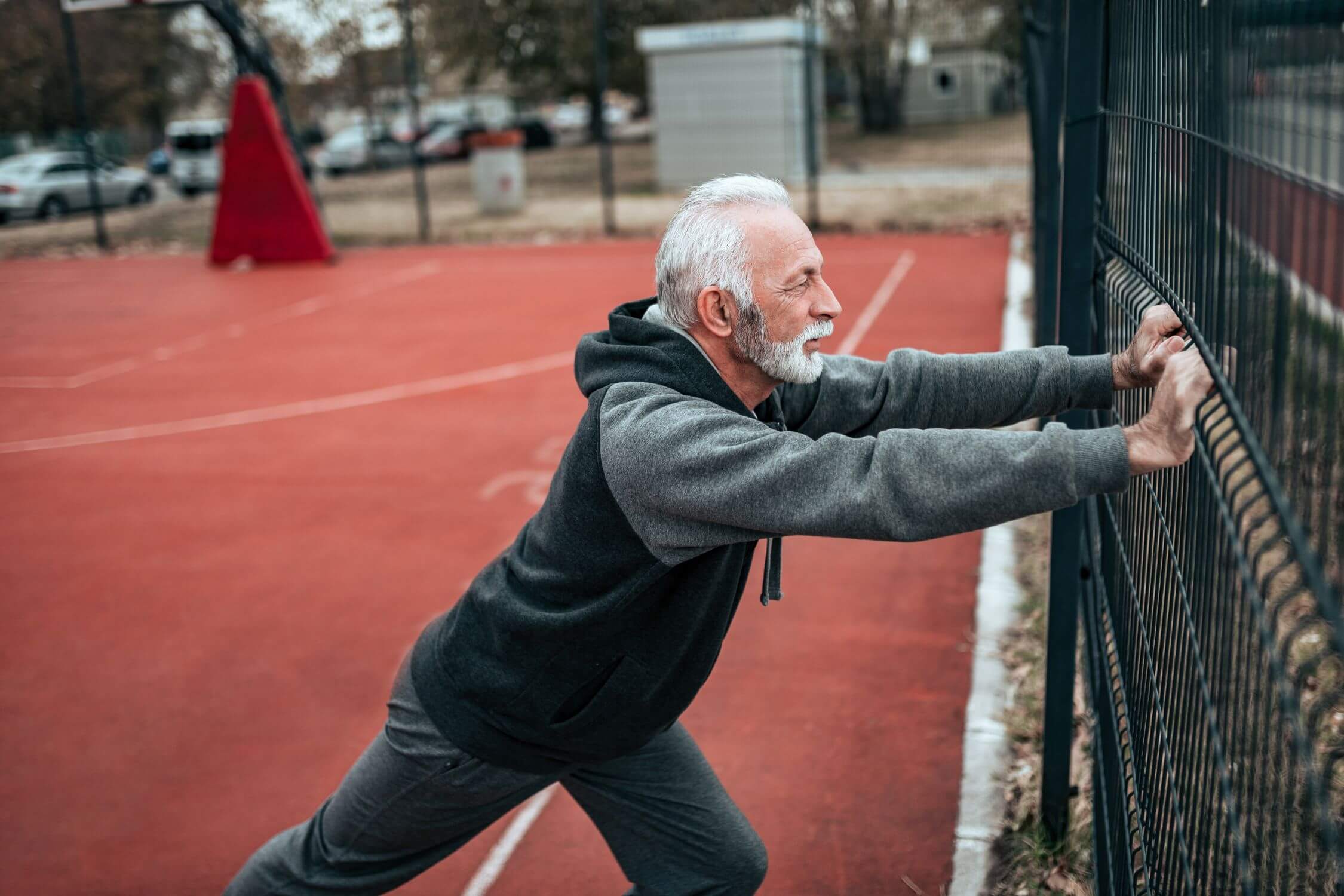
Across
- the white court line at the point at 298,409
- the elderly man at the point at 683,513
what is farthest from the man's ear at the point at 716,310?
the white court line at the point at 298,409

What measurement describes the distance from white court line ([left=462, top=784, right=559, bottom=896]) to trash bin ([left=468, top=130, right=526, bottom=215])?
1991cm

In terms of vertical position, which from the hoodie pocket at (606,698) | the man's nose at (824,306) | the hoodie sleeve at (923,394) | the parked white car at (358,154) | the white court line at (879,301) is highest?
the parked white car at (358,154)

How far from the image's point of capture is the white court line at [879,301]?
11.1m

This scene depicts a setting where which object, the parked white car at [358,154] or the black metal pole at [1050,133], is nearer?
the black metal pole at [1050,133]

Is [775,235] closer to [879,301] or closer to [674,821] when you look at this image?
[674,821]

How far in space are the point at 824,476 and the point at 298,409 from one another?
27.8ft

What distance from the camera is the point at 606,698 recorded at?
2.51m

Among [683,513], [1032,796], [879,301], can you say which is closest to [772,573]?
[683,513]

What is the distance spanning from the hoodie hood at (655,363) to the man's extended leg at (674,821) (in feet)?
2.98

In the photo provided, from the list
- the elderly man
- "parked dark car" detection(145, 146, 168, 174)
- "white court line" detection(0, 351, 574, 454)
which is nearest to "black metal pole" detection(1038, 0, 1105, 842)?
the elderly man

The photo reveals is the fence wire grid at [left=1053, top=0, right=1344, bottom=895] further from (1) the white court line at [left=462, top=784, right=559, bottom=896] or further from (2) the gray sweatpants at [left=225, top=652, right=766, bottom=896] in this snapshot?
(1) the white court line at [left=462, top=784, right=559, bottom=896]

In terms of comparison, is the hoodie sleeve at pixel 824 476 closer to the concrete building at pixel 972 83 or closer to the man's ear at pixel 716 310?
the man's ear at pixel 716 310

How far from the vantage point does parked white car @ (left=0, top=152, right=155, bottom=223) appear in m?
26.1

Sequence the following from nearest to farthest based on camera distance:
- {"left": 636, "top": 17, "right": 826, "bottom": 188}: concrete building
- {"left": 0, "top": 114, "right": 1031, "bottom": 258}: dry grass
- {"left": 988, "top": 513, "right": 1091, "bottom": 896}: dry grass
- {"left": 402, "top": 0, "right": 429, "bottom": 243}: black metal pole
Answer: {"left": 988, "top": 513, "right": 1091, "bottom": 896}: dry grass, {"left": 402, "top": 0, "right": 429, "bottom": 243}: black metal pole, {"left": 0, "top": 114, "right": 1031, "bottom": 258}: dry grass, {"left": 636, "top": 17, "right": 826, "bottom": 188}: concrete building
